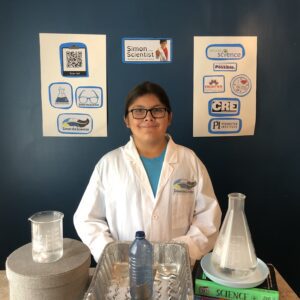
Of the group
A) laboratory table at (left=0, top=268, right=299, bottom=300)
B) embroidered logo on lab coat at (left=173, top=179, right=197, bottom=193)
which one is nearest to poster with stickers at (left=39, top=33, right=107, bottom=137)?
embroidered logo on lab coat at (left=173, top=179, right=197, bottom=193)

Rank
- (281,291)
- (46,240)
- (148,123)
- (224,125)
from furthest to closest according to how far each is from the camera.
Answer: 1. (224,125)
2. (148,123)
3. (281,291)
4. (46,240)

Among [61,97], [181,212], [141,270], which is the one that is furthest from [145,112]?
[141,270]

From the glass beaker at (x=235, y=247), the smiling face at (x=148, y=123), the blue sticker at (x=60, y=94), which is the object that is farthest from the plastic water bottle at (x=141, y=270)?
the blue sticker at (x=60, y=94)

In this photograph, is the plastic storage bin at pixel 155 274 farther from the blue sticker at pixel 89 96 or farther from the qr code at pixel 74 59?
the qr code at pixel 74 59

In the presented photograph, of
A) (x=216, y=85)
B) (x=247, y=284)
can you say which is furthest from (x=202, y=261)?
(x=216, y=85)

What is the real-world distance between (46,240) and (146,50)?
113 centimetres

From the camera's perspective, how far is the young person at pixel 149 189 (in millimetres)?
1358

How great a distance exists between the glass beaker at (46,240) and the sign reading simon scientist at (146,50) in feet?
3.37

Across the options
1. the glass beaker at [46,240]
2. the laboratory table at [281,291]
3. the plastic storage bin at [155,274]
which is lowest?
the laboratory table at [281,291]

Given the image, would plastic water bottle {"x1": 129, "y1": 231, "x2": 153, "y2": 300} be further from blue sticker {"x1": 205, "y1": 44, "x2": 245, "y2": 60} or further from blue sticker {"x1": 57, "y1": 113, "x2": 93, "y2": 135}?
blue sticker {"x1": 205, "y1": 44, "x2": 245, "y2": 60}

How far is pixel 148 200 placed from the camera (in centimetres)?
138

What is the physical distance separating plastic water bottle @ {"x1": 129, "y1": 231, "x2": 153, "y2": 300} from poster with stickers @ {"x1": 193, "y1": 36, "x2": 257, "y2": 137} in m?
0.99

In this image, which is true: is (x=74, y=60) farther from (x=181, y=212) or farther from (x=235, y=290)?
(x=235, y=290)

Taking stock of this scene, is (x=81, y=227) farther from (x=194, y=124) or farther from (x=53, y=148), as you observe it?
(x=194, y=124)
